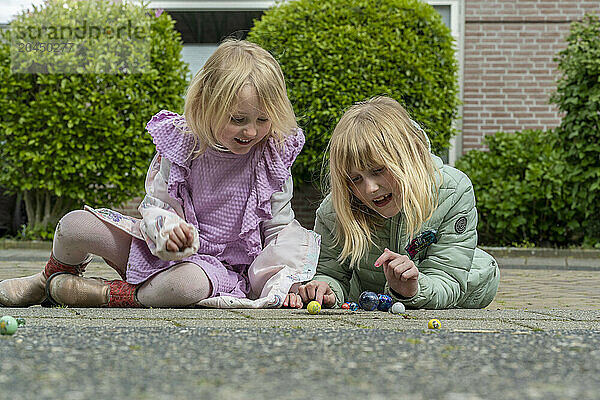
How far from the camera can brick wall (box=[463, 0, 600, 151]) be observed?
9.01m

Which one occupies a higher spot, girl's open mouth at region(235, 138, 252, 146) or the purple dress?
girl's open mouth at region(235, 138, 252, 146)

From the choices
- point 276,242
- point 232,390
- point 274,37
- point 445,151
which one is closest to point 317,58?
point 274,37

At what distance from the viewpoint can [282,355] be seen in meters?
1.48

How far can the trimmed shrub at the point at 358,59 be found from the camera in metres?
7.47

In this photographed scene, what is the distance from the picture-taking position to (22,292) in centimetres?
284

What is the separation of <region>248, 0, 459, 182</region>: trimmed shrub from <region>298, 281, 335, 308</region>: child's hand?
179 inches

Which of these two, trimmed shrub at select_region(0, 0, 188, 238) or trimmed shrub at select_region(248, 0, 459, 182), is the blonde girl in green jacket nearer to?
trimmed shrub at select_region(248, 0, 459, 182)

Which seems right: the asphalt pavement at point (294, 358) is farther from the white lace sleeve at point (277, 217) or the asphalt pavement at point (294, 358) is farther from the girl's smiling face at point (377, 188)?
the white lace sleeve at point (277, 217)

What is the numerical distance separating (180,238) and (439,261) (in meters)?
0.99

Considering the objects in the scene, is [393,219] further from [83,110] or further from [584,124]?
[83,110]

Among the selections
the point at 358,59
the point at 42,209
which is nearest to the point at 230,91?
the point at 358,59

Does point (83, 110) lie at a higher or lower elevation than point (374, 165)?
higher

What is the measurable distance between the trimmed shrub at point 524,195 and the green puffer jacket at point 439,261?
440 centimetres

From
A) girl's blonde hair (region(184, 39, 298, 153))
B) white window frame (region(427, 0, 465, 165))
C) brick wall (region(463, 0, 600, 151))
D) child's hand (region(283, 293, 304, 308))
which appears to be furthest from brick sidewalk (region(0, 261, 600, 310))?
brick wall (region(463, 0, 600, 151))
